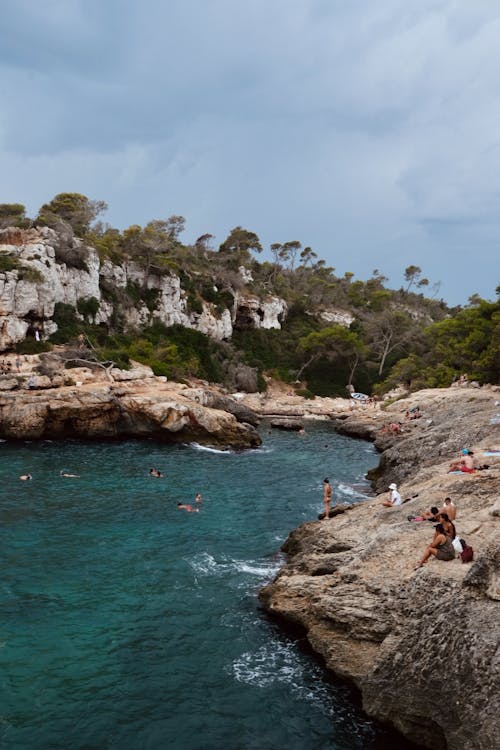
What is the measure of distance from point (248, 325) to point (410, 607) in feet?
250

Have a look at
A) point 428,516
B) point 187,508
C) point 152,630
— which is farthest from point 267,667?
point 187,508

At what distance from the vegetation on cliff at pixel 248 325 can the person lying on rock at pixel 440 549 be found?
41.0 meters

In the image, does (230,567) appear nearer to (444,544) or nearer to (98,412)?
(444,544)

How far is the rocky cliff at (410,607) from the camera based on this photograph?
930 cm

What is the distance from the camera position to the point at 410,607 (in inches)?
456

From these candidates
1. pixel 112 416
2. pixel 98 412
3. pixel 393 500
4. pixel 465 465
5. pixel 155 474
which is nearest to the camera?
pixel 393 500

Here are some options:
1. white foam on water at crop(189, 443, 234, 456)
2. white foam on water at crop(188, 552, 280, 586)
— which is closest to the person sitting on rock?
white foam on water at crop(188, 552, 280, 586)

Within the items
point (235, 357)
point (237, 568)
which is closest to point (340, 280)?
point (235, 357)

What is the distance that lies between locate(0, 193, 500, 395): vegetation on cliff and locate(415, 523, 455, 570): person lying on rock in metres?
41.0

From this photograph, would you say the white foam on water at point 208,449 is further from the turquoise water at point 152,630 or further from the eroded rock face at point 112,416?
the turquoise water at point 152,630

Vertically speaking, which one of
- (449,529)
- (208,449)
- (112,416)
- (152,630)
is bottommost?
(152,630)

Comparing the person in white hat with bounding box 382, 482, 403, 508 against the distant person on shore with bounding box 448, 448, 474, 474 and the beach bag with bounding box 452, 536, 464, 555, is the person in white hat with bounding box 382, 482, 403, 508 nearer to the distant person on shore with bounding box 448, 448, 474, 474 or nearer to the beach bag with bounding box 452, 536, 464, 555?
the distant person on shore with bounding box 448, 448, 474, 474

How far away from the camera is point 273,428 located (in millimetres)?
53062

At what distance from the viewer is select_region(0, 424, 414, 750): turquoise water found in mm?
10570
